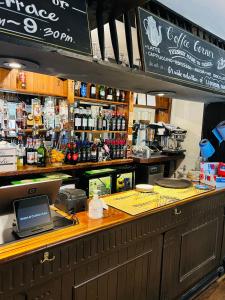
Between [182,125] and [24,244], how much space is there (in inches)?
177

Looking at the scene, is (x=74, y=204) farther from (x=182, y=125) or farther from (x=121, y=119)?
(x=182, y=125)

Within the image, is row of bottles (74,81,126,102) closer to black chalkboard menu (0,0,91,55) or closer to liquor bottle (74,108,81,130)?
liquor bottle (74,108,81,130)

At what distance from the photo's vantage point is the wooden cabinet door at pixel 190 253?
2.07m

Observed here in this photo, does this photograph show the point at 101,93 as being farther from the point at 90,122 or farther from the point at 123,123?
the point at 123,123

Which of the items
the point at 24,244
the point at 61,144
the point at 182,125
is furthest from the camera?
the point at 182,125

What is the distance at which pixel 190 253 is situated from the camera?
7.58 ft

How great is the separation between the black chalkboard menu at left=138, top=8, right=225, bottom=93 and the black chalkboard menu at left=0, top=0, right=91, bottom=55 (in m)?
0.55

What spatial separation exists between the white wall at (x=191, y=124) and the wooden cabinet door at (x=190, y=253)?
245 cm

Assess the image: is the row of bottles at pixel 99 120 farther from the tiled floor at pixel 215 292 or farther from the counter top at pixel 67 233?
the tiled floor at pixel 215 292

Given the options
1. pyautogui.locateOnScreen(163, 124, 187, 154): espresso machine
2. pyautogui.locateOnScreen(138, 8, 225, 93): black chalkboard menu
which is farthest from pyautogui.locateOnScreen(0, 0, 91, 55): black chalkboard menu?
pyautogui.locateOnScreen(163, 124, 187, 154): espresso machine

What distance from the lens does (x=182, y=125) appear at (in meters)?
5.21

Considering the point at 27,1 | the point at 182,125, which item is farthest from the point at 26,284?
the point at 182,125

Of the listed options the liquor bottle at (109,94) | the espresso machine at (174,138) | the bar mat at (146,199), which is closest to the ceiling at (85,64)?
the bar mat at (146,199)

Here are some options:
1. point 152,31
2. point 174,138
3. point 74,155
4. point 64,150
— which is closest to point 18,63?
point 152,31
